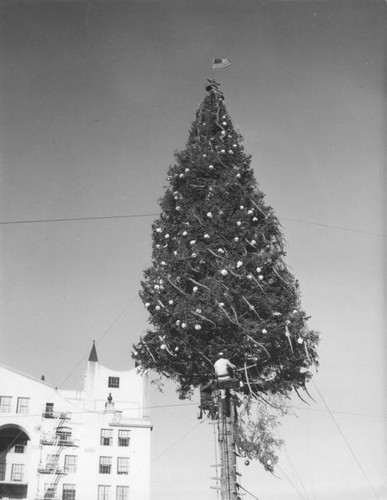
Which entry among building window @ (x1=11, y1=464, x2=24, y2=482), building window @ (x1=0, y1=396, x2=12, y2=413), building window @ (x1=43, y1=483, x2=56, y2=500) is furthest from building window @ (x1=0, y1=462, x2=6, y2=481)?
building window @ (x1=0, y1=396, x2=12, y2=413)

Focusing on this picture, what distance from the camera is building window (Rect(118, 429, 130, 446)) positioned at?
40.8 metres

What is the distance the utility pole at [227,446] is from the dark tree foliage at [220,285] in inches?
29.3

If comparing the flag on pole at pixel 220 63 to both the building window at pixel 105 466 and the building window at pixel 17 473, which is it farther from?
the building window at pixel 17 473

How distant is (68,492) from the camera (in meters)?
38.6

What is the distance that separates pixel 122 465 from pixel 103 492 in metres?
2.29

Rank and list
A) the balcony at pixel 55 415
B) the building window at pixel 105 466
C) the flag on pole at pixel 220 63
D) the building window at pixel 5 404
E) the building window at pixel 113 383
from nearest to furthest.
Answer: the flag on pole at pixel 220 63 → the balcony at pixel 55 415 → the building window at pixel 5 404 → the building window at pixel 105 466 → the building window at pixel 113 383

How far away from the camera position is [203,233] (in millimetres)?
12906

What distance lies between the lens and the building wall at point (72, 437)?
38438mm

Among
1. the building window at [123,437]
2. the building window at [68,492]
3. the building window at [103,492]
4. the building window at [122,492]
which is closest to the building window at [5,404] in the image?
the building window at [68,492]

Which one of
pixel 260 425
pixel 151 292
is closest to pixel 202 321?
pixel 151 292

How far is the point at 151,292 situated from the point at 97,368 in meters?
31.6

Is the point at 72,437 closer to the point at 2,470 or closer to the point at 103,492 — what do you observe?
the point at 103,492

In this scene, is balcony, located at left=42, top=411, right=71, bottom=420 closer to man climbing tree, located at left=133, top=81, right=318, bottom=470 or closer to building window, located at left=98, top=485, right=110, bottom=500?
building window, located at left=98, top=485, right=110, bottom=500

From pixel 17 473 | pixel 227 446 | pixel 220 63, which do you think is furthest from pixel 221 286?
pixel 17 473
